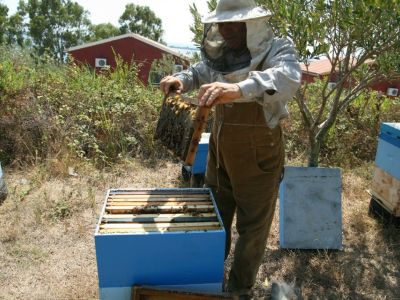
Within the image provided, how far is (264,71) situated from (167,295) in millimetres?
1035

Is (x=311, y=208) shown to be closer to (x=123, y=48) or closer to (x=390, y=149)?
(x=390, y=149)

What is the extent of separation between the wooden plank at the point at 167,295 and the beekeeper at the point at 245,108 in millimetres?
530

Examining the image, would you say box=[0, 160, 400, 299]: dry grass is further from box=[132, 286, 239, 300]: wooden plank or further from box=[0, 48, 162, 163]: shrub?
box=[132, 286, 239, 300]: wooden plank

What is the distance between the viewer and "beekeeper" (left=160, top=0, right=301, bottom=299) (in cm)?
165

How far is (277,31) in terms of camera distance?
2.52 metres

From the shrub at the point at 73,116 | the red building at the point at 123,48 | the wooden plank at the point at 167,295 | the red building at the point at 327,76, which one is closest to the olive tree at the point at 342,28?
the red building at the point at 327,76

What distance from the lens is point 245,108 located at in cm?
189

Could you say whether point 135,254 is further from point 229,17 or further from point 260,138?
point 229,17

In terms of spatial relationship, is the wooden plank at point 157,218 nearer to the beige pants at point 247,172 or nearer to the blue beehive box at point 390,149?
the beige pants at point 247,172

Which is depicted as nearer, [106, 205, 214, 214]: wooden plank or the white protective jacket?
the white protective jacket

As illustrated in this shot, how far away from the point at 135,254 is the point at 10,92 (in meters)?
3.96

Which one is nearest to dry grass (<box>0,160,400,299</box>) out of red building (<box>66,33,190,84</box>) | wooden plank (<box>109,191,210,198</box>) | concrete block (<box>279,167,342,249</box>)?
concrete block (<box>279,167,342,249</box>)

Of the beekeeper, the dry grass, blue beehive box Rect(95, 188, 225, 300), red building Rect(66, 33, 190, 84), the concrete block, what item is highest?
red building Rect(66, 33, 190, 84)

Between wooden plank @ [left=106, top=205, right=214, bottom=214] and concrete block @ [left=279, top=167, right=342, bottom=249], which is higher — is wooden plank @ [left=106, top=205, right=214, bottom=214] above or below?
above
